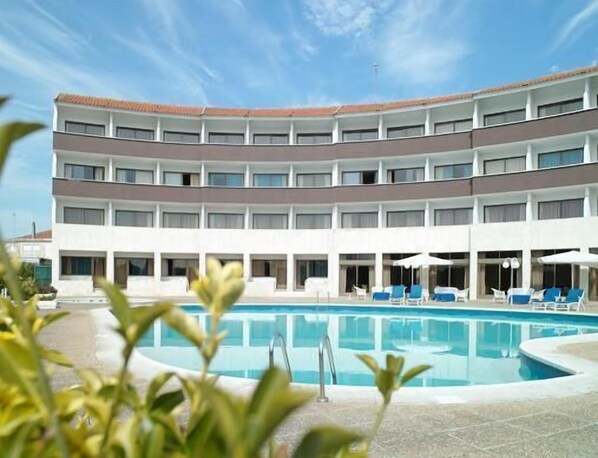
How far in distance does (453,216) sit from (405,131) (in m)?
7.32

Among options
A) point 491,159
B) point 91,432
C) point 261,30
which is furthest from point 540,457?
point 491,159

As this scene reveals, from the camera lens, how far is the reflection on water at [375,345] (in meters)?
11.3

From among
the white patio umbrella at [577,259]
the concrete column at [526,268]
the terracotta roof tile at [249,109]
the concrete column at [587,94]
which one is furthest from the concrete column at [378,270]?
the concrete column at [587,94]

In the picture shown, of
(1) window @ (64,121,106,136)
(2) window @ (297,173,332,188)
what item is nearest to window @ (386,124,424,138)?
(2) window @ (297,173,332,188)

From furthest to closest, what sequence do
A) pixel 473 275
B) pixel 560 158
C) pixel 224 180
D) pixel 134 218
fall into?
1. pixel 224 180
2. pixel 134 218
3. pixel 473 275
4. pixel 560 158

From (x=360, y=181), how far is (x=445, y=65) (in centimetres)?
1032

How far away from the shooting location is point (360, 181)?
35719 mm

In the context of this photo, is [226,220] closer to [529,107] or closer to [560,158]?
[529,107]

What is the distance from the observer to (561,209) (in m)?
29.5

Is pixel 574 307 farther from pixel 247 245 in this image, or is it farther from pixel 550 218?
pixel 247 245

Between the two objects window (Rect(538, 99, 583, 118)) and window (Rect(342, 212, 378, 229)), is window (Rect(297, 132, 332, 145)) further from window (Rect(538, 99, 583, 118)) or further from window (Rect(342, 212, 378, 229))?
window (Rect(538, 99, 583, 118))

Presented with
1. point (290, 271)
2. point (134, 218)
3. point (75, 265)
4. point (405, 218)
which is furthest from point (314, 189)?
point (75, 265)

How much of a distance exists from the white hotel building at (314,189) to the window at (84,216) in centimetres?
10

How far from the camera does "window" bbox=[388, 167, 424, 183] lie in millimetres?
34469
